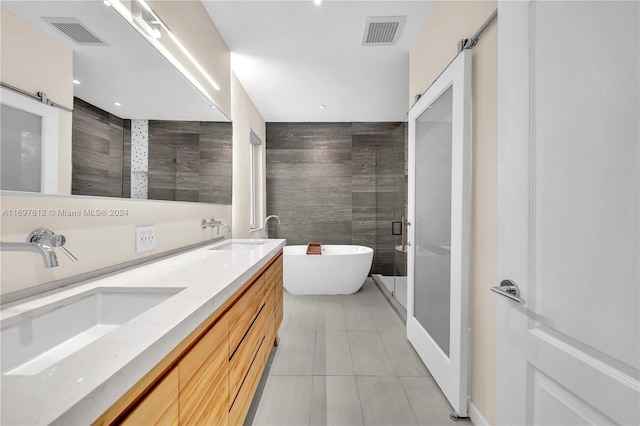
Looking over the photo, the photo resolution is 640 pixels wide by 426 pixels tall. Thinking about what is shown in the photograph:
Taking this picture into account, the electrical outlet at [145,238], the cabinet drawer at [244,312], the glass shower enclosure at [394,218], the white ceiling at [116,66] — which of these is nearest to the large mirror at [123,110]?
the white ceiling at [116,66]

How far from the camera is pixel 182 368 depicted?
0.72 metres

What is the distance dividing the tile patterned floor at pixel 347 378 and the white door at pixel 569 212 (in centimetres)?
91

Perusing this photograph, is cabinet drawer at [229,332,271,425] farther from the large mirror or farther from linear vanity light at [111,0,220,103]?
→ linear vanity light at [111,0,220,103]

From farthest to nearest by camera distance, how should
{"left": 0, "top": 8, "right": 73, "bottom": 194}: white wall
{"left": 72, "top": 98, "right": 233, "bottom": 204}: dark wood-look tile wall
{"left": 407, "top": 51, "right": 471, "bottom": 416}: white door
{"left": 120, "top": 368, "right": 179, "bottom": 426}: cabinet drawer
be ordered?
1. {"left": 407, "top": 51, "right": 471, "bottom": 416}: white door
2. {"left": 72, "top": 98, "right": 233, "bottom": 204}: dark wood-look tile wall
3. {"left": 0, "top": 8, "right": 73, "bottom": 194}: white wall
4. {"left": 120, "top": 368, "right": 179, "bottom": 426}: cabinet drawer

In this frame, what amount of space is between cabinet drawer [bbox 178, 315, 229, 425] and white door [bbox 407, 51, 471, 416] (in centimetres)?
121

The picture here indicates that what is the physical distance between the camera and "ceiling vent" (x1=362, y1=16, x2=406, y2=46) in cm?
225

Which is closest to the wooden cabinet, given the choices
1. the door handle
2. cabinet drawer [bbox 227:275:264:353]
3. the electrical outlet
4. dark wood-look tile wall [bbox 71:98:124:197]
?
cabinet drawer [bbox 227:275:264:353]

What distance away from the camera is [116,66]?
1268 millimetres

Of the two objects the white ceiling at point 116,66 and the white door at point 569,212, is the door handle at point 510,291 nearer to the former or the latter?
the white door at point 569,212

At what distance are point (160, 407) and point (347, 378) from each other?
1.60m

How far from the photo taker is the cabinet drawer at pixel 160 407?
0.55 m

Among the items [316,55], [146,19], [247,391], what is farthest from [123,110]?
[316,55]

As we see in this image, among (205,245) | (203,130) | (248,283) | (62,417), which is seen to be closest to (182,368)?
(62,417)

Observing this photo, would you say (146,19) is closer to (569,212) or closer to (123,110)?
(123,110)
